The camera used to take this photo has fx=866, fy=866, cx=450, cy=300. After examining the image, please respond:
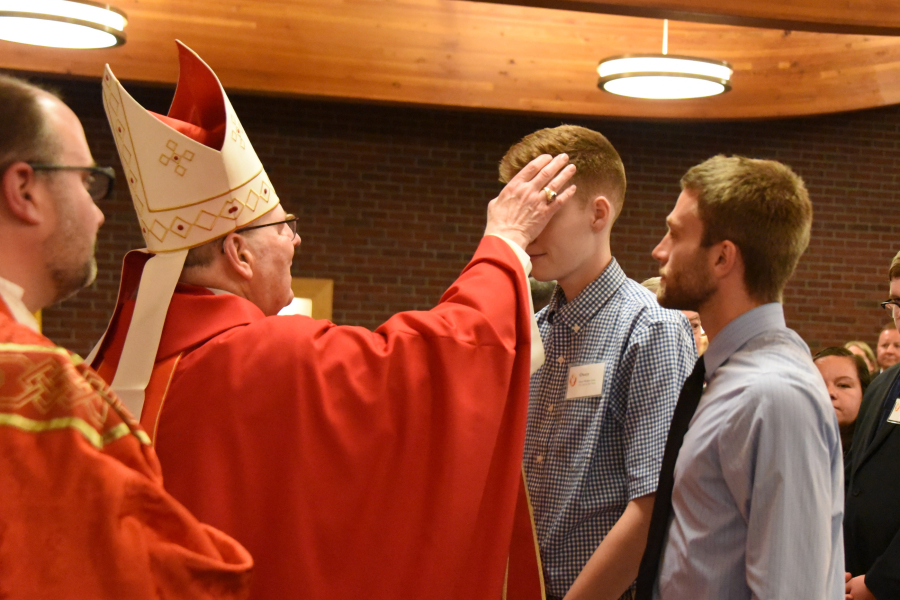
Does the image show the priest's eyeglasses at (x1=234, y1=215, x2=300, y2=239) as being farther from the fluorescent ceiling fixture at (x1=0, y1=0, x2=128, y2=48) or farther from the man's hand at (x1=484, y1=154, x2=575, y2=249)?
the fluorescent ceiling fixture at (x1=0, y1=0, x2=128, y2=48)

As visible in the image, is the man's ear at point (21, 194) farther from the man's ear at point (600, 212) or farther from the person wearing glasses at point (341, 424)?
the man's ear at point (600, 212)

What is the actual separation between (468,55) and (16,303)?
18.1ft

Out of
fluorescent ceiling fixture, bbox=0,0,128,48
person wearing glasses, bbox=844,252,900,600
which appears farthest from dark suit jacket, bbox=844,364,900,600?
fluorescent ceiling fixture, bbox=0,0,128,48

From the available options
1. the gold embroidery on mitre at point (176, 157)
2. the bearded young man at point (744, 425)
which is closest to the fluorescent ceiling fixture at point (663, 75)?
the bearded young man at point (744, 425)

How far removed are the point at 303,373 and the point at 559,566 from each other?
0.65 metres

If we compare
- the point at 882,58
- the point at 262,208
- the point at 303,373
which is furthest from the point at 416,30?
the point at 303,373

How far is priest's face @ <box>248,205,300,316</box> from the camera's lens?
1758 millimetres

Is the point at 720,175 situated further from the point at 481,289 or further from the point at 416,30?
the point at 416,30

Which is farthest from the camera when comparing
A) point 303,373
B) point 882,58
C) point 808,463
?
point 882,58

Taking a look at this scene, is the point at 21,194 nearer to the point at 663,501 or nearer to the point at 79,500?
the point at 79,500

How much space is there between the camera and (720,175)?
158 centimetres

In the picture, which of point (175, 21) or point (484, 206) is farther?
point (484, 206)

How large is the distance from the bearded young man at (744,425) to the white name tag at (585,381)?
17 centimetres

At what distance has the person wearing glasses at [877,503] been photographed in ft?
8.10
